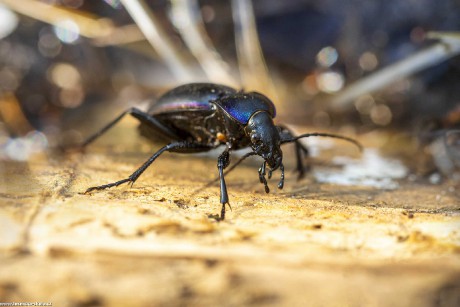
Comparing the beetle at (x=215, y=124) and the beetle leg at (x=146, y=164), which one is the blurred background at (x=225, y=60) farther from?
the beetle leg at (x=146, y=164)

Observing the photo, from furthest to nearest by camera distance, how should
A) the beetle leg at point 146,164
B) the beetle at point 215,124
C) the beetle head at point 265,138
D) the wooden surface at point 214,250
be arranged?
the beetle at point 215,124 → the beetle head at point 265,138 → the beetle leg at point 146,164 → the wooden surface at point 214,250

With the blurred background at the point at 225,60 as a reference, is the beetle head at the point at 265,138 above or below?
below

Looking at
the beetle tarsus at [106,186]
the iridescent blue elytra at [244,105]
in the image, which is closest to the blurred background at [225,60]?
the iridescent blue elytra at [244,105]

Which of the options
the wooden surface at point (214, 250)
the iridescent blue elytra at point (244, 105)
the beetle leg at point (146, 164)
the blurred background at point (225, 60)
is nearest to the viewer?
the wooden surface at point (214, 250)

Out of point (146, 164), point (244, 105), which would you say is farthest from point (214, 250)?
point (244, 105)

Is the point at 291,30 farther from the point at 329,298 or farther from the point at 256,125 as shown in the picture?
the point at 329,298

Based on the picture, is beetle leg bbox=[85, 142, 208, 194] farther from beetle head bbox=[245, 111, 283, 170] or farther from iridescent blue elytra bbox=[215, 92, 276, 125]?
beetle head bbox=[245, 111, 283, 170]
